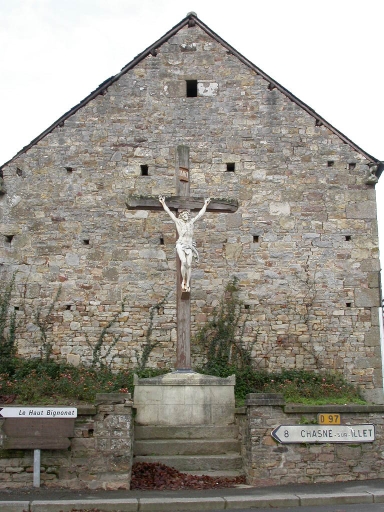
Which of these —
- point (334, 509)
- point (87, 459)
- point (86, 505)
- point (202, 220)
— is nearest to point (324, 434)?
point (334, 509)

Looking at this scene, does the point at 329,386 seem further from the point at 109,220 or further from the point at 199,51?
the point at 199,51

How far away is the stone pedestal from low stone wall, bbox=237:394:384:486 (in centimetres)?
121

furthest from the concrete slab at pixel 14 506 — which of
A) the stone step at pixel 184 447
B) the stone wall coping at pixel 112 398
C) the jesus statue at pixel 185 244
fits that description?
the jesus statue at pixel 185 244

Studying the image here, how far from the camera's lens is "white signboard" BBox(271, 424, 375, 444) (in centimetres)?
785

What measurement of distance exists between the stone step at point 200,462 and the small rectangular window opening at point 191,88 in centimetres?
881

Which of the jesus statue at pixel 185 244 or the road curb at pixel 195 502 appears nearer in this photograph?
the road curb at pixel 195 502

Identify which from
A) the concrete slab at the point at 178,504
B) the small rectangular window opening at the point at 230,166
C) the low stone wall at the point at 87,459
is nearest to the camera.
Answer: the concrete slab at the point at 178,504

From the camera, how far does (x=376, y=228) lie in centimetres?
1352

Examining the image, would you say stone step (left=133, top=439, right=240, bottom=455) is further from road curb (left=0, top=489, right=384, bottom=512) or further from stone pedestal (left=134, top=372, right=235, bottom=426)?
road curb (left=0, top=489, right=384, bottom=512)

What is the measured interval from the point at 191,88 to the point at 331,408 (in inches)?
349

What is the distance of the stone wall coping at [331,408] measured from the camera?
797 cm

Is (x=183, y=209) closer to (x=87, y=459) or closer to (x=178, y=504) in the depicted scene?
(x=87, y=459)

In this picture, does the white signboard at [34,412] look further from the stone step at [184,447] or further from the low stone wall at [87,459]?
the stone step at [184,447]

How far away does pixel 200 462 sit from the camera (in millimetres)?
8227
